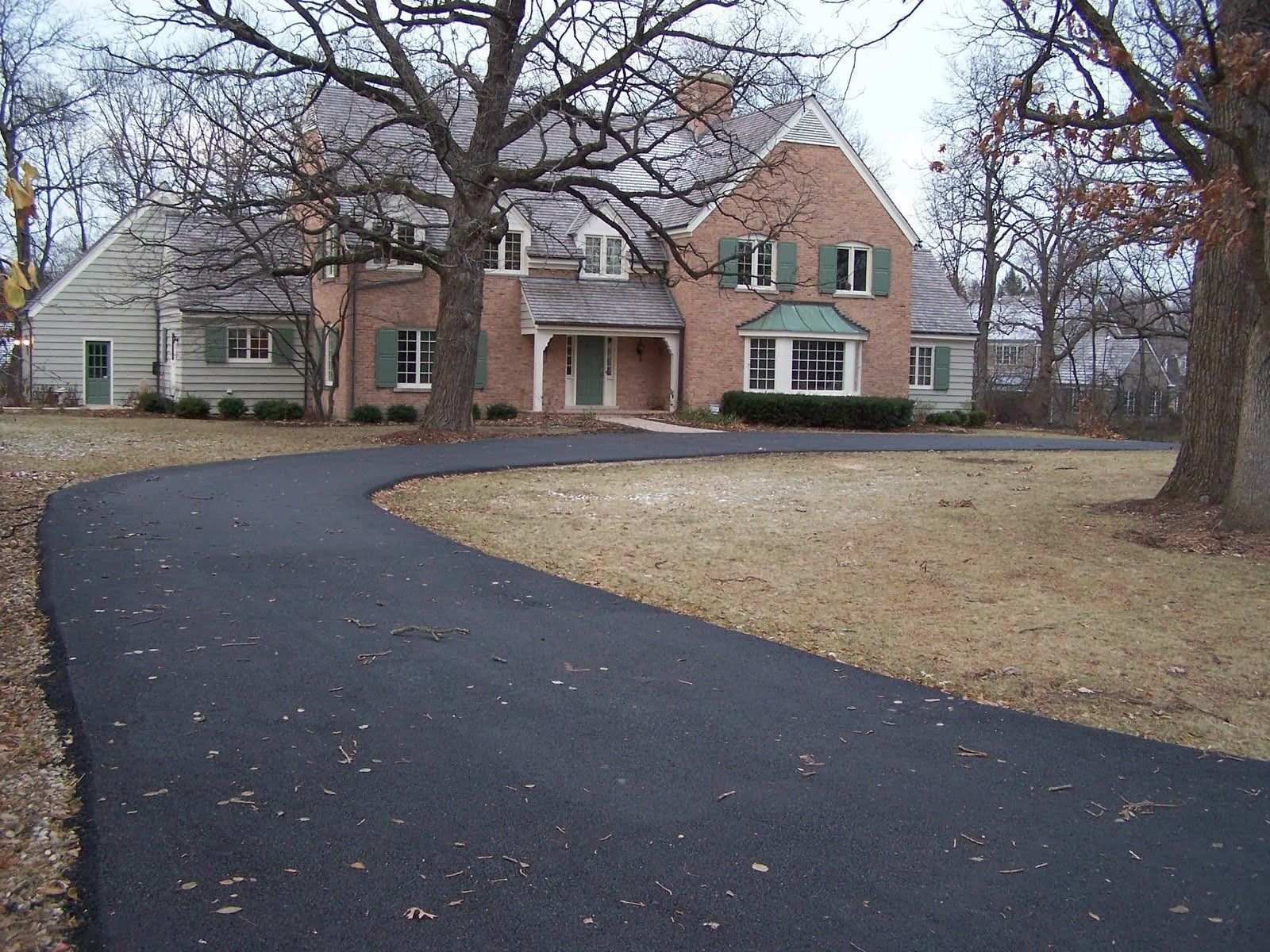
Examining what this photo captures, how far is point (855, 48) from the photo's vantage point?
9758 mm

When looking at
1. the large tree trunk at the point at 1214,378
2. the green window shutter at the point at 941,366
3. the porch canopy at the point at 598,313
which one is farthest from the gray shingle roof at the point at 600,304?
the large tree trunk at the point at 1214,378

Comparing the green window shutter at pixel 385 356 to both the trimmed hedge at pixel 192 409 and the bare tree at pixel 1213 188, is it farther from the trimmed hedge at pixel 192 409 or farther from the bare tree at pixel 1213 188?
the bare tree at pixel 1213 188

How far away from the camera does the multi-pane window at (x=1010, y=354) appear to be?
59.9 metres

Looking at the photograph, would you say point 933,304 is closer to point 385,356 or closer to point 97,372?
point 385,356

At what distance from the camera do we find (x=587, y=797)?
14.9 feet

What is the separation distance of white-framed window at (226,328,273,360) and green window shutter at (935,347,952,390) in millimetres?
19967

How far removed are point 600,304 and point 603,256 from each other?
1.80m

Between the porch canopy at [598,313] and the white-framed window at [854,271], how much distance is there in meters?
5.12

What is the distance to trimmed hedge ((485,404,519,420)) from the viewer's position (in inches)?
1076

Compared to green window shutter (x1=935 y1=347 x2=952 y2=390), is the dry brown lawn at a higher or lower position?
lower

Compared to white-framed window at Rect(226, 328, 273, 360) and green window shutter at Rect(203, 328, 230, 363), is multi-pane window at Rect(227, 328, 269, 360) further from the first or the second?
green window shutter at Rect(203, 328, 230, 363)

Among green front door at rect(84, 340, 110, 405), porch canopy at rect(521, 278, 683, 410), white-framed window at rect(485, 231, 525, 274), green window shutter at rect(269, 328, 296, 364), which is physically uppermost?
white-framed window at rect(485, 231, 525, 274)

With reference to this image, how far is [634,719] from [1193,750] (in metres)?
2.80

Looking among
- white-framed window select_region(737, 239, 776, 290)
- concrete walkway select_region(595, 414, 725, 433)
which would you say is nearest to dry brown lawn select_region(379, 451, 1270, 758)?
concrete walkway select_region(595, 414, 725, 433)
